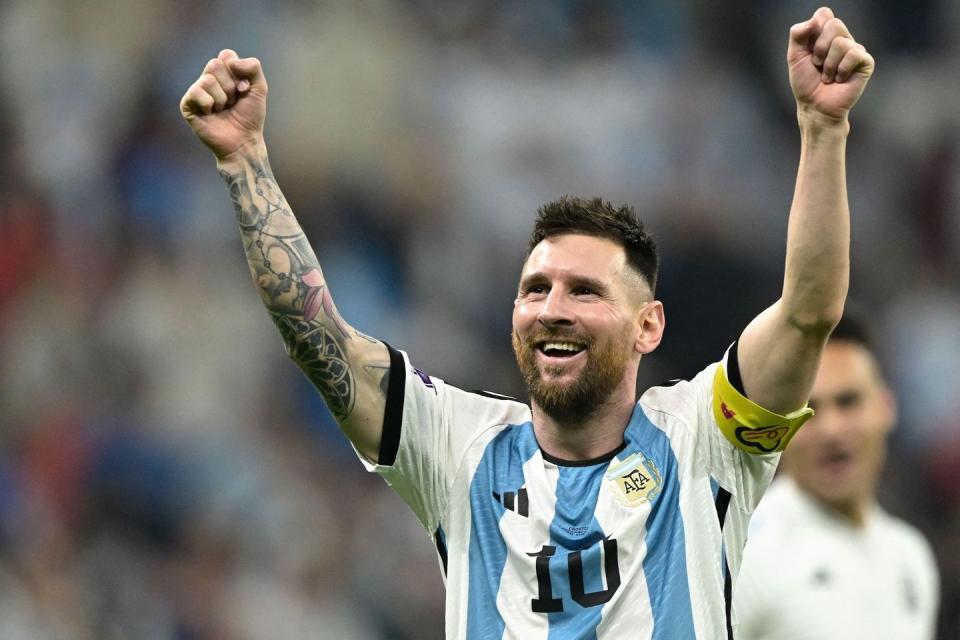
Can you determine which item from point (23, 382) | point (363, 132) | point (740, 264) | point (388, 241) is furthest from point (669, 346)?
point (23, 382)

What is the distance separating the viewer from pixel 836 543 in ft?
18.2

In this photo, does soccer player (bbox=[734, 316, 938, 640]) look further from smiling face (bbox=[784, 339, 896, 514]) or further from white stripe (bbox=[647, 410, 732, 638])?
white stripe (bbox=[647, 410, 732, 638])

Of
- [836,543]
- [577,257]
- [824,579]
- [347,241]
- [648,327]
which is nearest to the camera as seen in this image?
[577,257]

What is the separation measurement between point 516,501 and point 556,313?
513 mm

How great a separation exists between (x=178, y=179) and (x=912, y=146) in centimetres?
441

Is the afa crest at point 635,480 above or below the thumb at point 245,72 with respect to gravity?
below

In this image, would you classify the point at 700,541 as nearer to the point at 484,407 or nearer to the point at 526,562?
the point at 526,562

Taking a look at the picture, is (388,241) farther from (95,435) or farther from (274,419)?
(95,435)

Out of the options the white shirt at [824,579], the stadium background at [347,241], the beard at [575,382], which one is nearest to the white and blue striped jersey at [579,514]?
the beard at [575,382]

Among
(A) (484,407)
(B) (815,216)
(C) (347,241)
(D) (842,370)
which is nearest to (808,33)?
(B) (815,216)

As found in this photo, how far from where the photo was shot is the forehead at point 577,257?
12.3ft

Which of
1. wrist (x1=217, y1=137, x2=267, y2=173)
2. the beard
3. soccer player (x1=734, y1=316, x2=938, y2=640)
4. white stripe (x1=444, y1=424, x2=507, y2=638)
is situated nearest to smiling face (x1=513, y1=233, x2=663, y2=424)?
the beard

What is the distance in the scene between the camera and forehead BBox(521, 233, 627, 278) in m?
3.74

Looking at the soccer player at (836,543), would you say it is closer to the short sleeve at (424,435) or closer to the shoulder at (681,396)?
the shoulder at (681,396)
